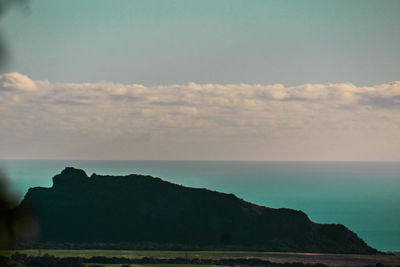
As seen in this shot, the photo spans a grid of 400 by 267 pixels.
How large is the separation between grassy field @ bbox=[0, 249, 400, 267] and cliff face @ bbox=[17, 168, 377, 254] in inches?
208

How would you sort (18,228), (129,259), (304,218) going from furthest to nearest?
1. (304,218)
2. (129,259)
3. (18,228)

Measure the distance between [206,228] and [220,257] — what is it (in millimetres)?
15029

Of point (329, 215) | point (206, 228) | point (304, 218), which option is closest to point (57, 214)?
point (206, 228)

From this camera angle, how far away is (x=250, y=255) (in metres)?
66.2

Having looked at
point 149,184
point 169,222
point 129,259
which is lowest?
point 129,259

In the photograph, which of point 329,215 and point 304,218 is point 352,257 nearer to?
point 304,218

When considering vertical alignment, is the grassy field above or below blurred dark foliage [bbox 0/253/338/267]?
above

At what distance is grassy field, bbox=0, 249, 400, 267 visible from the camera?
206ft

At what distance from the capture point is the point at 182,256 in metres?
65.2

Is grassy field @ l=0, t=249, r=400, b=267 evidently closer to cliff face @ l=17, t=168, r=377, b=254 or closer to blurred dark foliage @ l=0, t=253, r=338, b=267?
blurred dark foliage @ l=0, t=253, r=338, b=267

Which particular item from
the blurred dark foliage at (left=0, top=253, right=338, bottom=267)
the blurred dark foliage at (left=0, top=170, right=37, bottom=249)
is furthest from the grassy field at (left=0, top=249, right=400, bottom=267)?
the blurred dark foliage at (left=0, top=170, right=37, bottom=249)

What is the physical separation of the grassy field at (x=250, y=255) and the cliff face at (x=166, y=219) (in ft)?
17.3

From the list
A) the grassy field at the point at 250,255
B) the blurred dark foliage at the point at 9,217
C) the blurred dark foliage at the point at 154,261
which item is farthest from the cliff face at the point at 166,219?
the blurred dark foliage at the point at 9,217

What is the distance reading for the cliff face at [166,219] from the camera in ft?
251
